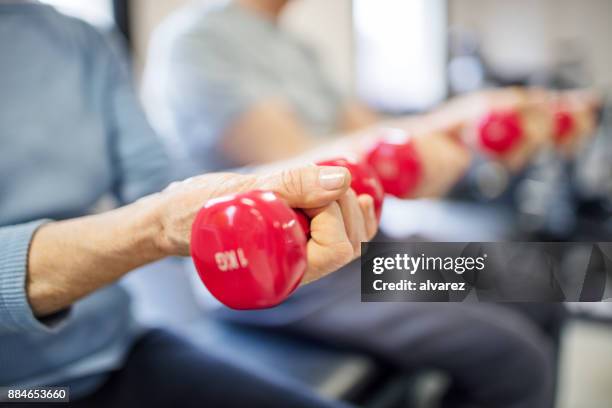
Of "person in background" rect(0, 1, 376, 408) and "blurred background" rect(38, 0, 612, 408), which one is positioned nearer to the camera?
"person in background" rect(0, 1, 376, 408)

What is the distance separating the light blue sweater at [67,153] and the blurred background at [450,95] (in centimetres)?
6

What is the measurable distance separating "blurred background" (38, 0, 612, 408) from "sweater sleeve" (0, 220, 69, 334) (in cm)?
24

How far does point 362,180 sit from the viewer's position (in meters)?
0.31

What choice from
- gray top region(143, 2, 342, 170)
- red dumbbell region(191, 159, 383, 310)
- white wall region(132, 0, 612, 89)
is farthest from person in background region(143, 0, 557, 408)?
white wall region(132, 0, 612, 89)

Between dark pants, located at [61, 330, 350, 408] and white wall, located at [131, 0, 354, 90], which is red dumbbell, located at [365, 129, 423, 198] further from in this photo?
white wall, located at [131, 0, 354, 90]

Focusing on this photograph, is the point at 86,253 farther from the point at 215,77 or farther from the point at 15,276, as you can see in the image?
the point at 215,77

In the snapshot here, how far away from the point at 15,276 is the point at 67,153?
0.15 m

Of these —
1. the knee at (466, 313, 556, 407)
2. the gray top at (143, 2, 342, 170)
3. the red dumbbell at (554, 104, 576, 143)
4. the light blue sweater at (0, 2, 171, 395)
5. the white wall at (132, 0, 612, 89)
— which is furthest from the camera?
the white wall at (132, 0, 612, 89)

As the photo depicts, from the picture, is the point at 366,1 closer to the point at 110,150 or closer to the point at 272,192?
the point at 110,150

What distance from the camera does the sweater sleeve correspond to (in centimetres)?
32

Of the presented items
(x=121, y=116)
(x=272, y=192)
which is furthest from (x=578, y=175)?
(x=272, y=192)

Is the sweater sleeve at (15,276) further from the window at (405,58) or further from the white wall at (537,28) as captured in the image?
the white wall at (537,28)

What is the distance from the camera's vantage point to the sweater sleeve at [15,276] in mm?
321

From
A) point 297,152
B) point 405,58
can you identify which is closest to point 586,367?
point 297,152
